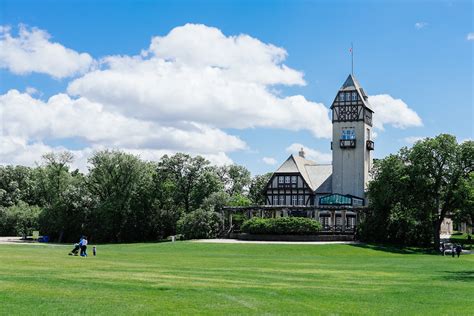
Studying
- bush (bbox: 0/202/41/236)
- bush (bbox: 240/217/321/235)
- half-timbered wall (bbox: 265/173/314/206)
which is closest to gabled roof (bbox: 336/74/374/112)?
half-timbered wall (bbox: 265/173/314/206)

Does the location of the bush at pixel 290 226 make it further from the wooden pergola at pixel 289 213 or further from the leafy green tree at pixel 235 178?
the leafy green tree at pixel 235 178

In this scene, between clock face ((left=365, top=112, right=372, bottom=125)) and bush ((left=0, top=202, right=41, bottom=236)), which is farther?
bush ((left=0, top=202, right=41, bottom=236))

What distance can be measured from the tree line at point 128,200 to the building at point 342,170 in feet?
27.3

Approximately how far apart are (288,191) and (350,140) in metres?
12.5

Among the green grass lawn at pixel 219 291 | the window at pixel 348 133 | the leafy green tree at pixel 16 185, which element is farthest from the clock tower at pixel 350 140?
the green grass lawn at pixel 219 291

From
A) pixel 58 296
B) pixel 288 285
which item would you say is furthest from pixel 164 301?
pixel 288 285

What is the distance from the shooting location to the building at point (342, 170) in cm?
8950

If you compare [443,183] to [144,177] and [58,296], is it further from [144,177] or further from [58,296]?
[58,296]

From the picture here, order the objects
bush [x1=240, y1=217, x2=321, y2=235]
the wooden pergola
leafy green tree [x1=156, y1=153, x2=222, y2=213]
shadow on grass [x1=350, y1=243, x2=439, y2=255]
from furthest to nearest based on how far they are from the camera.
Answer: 1. leafy green tree [x1=156, y1=153, x2=222, y2=213]
2. the wooden pergola
3. bush [x1=240, y1=217, x2=321, y2=235]
4. shadow on grass [x1=350, y1=243, x2=439, y2=255]

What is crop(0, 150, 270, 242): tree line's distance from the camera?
79750mm

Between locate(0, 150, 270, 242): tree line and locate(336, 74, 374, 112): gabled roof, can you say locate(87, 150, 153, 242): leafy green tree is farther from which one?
locate(336, 74, 374, 112): gabled roof

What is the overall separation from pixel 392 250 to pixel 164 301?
157 ft

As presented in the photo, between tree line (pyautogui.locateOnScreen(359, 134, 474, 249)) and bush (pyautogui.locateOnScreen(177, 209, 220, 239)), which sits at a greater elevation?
tree line (pyautogui.locateOnScreen(359, 134, 474, 249))

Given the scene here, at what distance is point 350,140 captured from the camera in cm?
9038
